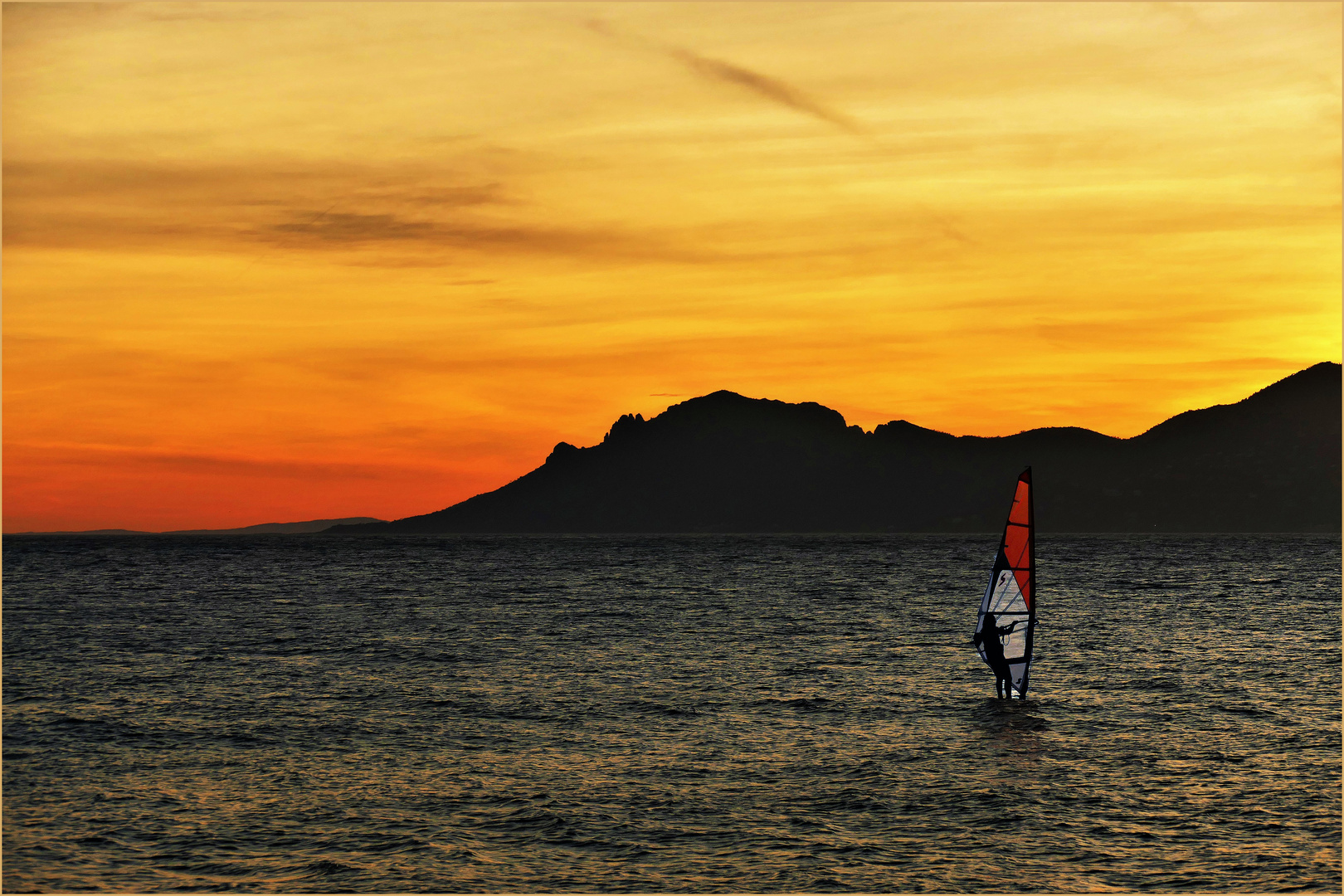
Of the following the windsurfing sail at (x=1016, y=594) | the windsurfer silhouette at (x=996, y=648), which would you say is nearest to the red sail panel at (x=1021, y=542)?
the windsurfing sail at (x=1016, y=594)

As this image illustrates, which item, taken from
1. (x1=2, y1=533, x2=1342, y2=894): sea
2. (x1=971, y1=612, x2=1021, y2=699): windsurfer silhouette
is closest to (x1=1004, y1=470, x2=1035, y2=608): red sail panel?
(x1=971, y1=612, x2=1021, y2=699): windsurfer silhouette

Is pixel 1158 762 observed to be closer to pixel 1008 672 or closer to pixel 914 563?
pixel 1008 672

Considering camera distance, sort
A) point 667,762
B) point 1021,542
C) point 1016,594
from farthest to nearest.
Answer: point 1016,594, point 1021,542, point 667,762

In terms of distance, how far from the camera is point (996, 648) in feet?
135

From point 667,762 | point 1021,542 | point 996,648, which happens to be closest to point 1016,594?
point 1021,542

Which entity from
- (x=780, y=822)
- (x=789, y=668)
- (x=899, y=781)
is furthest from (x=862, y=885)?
(x=789, y=668)

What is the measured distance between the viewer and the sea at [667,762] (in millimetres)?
21938

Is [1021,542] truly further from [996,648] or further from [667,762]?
[667,762]

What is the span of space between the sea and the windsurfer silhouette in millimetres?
776

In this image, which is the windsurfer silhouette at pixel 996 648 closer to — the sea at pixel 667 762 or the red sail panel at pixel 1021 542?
the sea at pixel 667 762

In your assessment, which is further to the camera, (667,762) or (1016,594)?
(1016,594)

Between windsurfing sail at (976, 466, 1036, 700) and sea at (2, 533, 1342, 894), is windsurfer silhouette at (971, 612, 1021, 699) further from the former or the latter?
sea at (2, 533, 1342, 894)

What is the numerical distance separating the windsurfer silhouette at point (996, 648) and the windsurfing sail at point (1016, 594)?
1.6 inches

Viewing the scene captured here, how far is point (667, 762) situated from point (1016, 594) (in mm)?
17013
